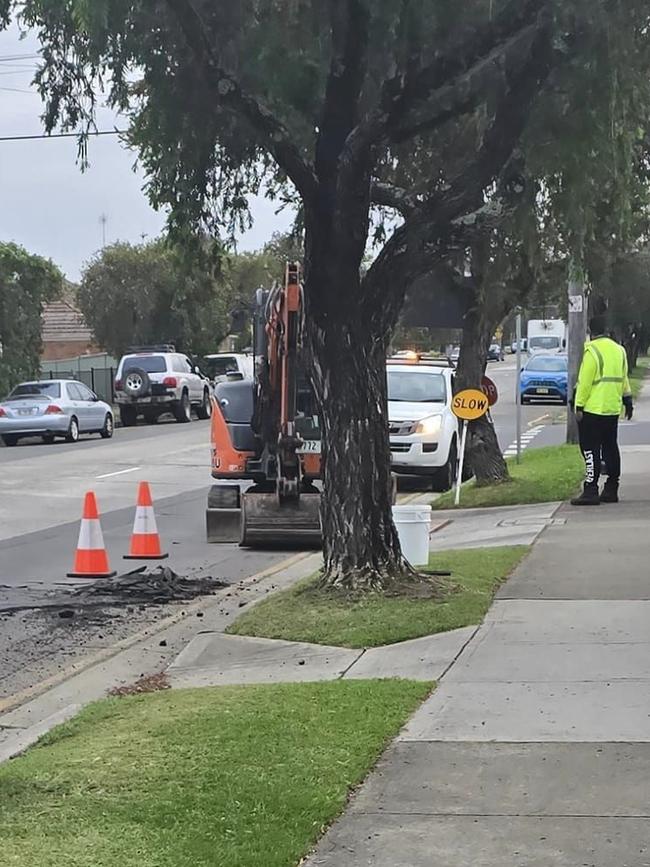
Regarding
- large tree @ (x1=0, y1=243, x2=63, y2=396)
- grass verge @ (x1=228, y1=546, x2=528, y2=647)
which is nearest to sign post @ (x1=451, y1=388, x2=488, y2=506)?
grass verge @ (x1=228, y1=546, x2=528, y2=647)

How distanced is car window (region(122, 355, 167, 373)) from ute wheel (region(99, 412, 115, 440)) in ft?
17.9

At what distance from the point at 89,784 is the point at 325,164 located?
5.37m

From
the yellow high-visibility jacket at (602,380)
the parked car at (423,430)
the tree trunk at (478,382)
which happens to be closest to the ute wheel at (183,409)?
the parked car at (423,430)

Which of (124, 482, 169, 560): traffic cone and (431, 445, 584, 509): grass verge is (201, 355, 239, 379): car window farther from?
(124, 482, 169, 560): traffic cone

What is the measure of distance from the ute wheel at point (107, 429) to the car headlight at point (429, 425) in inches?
621

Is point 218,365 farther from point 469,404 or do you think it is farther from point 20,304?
point 469,404

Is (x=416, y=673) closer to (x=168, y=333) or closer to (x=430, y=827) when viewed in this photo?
(x=430, y=827)

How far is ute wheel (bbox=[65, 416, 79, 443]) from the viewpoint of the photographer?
32562 mm

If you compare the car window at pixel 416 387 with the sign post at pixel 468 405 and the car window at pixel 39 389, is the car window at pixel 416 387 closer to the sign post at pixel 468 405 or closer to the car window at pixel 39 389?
the sign post at pixel 468 405

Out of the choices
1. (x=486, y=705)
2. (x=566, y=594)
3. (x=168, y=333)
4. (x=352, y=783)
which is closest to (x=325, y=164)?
(x=566, y=594)

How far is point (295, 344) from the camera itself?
46.0 feet

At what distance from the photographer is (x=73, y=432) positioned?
3269 centimetres

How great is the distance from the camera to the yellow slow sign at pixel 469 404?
16938mm

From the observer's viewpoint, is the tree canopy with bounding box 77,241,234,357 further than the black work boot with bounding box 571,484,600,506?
Yes
